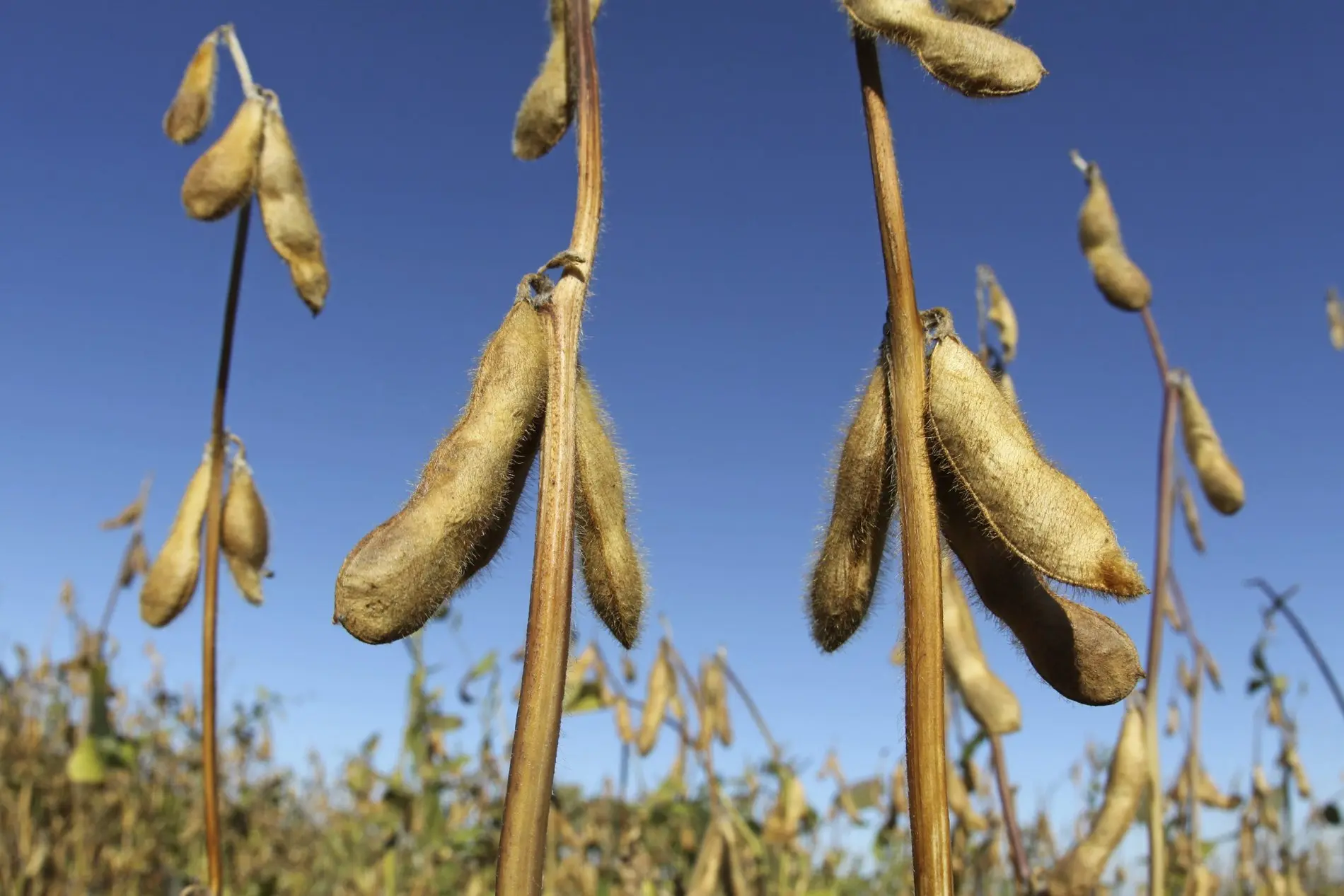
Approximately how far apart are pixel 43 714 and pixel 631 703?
3797mm

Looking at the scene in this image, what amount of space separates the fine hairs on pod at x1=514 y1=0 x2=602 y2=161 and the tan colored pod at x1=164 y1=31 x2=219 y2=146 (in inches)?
50.0

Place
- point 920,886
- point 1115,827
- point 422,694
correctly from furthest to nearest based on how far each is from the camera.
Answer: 1. point 422,694
2. point 1115,827
3. point 920,886

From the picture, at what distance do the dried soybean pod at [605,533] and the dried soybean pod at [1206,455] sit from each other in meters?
2.68

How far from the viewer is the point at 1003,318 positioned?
3.03 m

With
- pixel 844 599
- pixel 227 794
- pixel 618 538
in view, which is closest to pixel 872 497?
pixel 844 599

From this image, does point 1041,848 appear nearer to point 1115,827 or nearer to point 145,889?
point 1115,827

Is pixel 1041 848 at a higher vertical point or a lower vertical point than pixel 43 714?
lower

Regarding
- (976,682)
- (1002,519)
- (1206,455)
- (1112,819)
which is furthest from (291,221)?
(1206,455)

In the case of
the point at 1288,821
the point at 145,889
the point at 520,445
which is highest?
the point at 520,445

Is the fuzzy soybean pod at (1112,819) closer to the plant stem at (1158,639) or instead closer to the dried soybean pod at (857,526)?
the plant stem at (1158,639)

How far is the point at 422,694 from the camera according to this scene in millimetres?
4359

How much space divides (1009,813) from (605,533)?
5.83ft

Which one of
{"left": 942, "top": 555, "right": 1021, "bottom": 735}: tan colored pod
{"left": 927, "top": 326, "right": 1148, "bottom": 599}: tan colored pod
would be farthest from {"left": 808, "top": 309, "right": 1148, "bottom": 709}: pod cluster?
{"left": 942, "top": 555, "right": 1021, "bottom": 735}: tan colored pod

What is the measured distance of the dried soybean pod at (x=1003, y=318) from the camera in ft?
9.91
